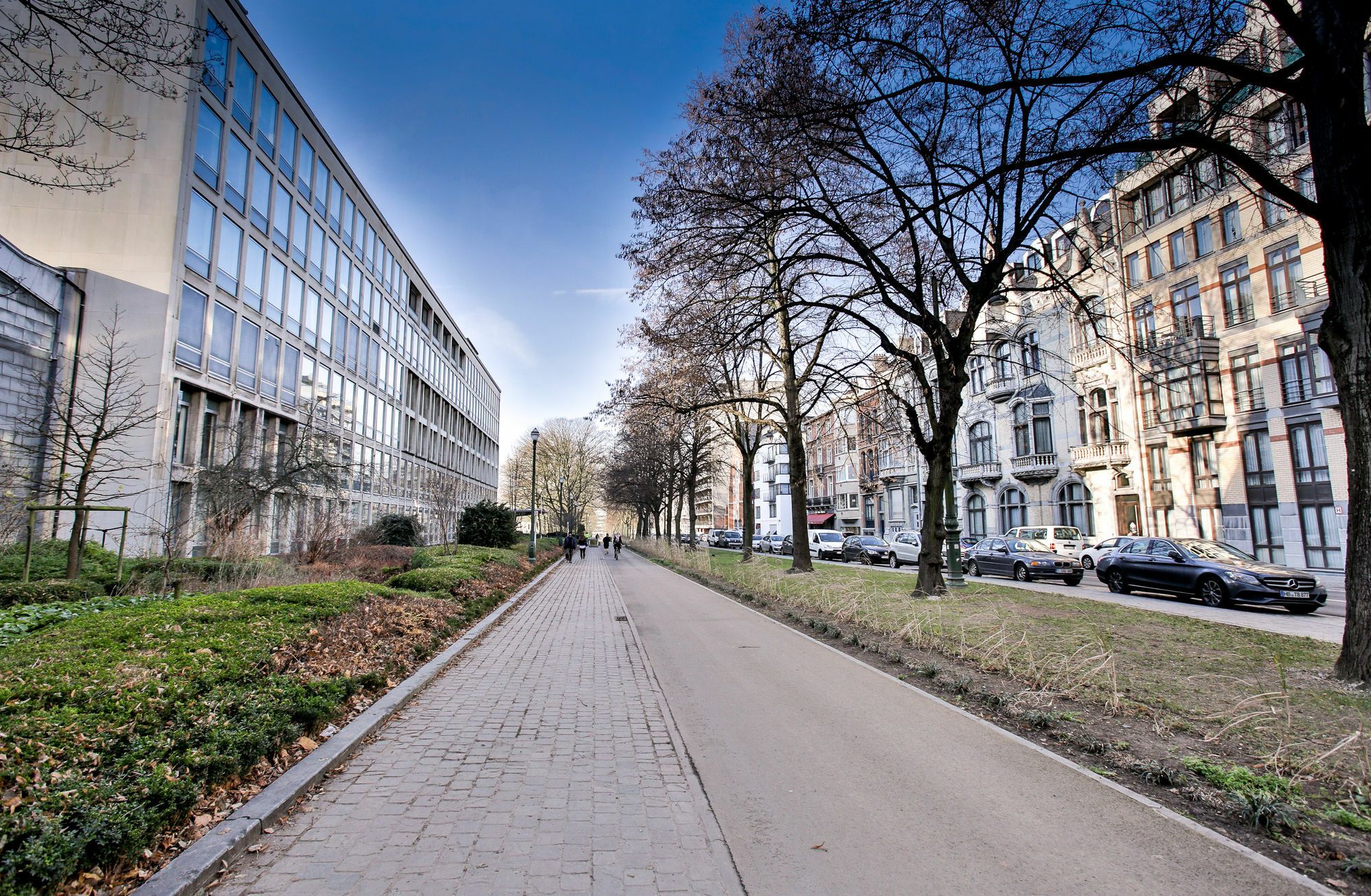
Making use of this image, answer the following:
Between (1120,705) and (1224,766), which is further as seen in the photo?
(1120,705)

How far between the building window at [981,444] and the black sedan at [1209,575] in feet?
77.5

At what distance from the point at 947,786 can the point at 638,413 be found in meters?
19.3

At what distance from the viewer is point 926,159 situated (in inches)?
440

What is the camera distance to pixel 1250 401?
84.8 ft

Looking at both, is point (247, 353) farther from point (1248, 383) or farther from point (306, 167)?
point (1248, 383)

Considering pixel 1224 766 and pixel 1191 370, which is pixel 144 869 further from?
pixel 1191 370

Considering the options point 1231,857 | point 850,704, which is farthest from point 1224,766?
point 850,704

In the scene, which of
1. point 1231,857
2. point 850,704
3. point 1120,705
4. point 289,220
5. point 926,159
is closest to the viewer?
point 1231,857

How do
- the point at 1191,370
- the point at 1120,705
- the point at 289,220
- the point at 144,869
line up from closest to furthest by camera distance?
1. the point at 144,869
2. the point at 1120,705
3. the point at 1191,370
4. the point at 289,220

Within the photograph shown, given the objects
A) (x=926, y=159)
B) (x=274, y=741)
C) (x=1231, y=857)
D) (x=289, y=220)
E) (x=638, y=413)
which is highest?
(x=289, y=220)

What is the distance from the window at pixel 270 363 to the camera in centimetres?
2811

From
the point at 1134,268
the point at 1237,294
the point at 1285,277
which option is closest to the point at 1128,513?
the point at 1237,294

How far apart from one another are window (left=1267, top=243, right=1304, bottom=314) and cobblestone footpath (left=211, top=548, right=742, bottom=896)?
29151 millimetres

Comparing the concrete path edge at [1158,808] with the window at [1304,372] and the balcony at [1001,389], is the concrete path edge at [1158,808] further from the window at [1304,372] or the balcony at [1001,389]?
the balcony at [1001,389]
